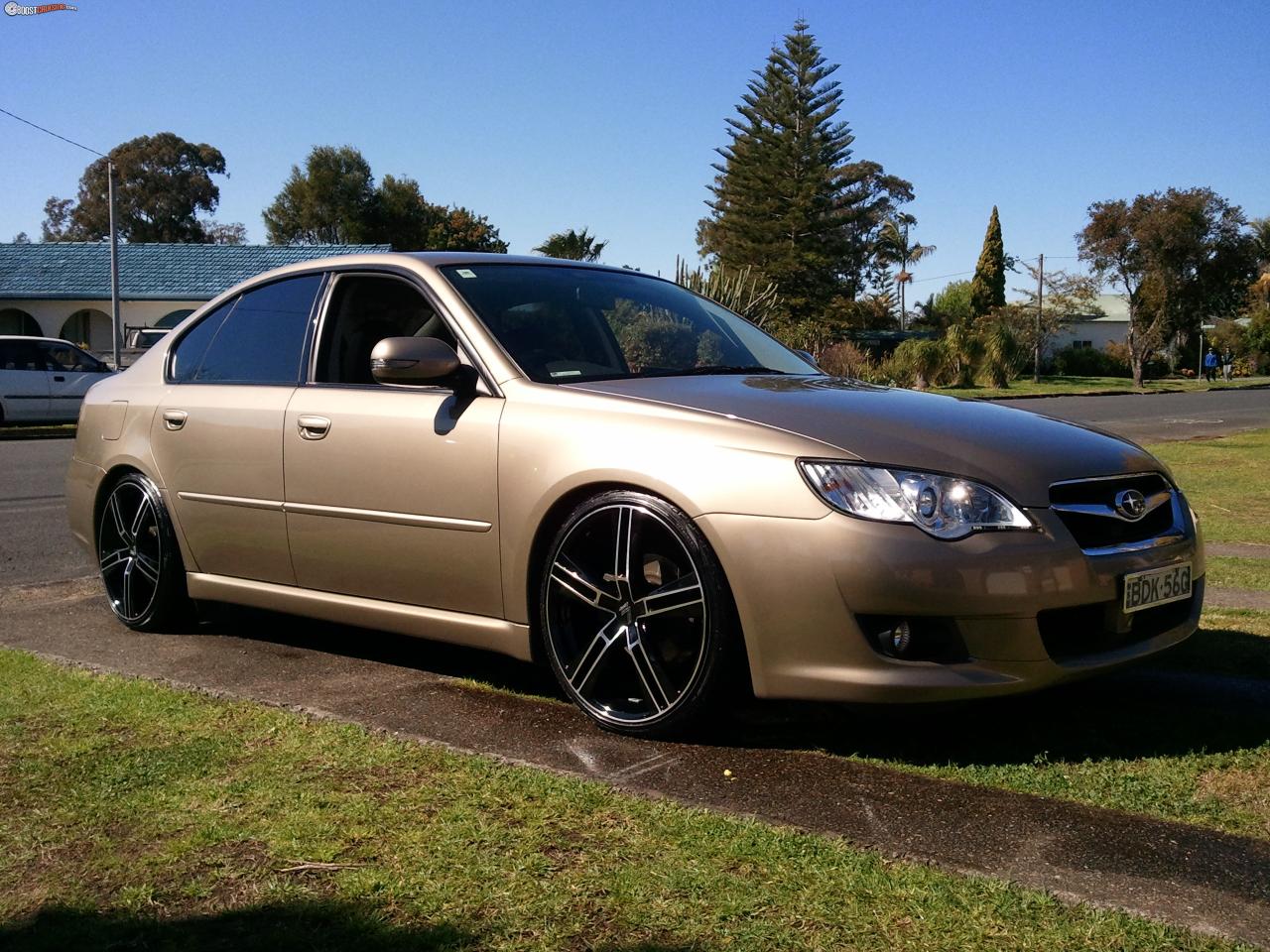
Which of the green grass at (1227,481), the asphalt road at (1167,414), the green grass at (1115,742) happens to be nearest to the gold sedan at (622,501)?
the green grass at (1115,742)

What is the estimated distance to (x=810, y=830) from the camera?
315 centimetres

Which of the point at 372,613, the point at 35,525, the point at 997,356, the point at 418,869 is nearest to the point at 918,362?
the point at 997,356

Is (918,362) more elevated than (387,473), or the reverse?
(918,362)

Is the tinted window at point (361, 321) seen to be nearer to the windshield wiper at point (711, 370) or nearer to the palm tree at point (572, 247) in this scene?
the windshield wiper at point (711, 370)

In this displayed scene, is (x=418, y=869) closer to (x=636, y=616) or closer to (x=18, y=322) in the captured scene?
(x=636, y=616)

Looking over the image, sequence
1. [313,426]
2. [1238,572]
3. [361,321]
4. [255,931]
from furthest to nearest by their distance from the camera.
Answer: [1238,572]
[361,321]
[313,426]
[255,931]

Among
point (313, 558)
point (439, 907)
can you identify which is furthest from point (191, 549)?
point (439, 907)

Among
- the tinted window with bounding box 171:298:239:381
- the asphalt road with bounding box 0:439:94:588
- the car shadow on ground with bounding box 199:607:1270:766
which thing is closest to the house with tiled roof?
the asphalt road with bounding box 0:439:94:588

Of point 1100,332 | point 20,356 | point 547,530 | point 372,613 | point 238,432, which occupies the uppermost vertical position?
point 1100,332

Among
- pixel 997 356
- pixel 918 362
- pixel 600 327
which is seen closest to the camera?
pixel 600 327

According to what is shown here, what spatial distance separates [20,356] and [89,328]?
25732 mm

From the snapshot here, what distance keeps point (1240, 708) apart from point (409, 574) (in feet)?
9.17

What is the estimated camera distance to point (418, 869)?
2.92 metres

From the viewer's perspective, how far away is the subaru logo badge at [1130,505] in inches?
152
